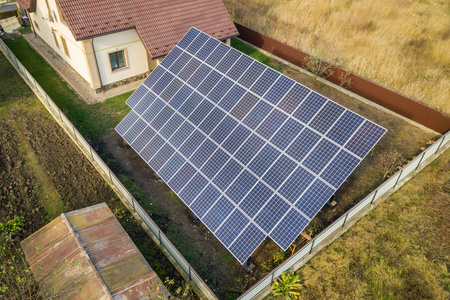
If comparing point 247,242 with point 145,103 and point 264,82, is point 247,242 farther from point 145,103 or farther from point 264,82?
point 145,103

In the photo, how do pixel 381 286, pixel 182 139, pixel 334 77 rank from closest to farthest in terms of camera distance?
1. pixel 381 286
2. pixel 182 139
3. pixel 334 77

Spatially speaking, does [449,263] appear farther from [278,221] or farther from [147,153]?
[147,153]

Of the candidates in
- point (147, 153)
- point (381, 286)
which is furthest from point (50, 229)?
point (381, 286)

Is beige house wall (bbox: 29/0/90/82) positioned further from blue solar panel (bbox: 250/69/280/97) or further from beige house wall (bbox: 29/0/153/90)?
blue solar panel (bbox: 250/69/280/97)

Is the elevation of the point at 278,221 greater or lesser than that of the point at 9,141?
greater

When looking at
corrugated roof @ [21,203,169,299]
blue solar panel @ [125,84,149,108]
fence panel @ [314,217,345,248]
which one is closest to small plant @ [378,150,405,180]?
fence panel @ [314,217,345,248]

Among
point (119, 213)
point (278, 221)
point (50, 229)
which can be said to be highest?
point (278, 221)
